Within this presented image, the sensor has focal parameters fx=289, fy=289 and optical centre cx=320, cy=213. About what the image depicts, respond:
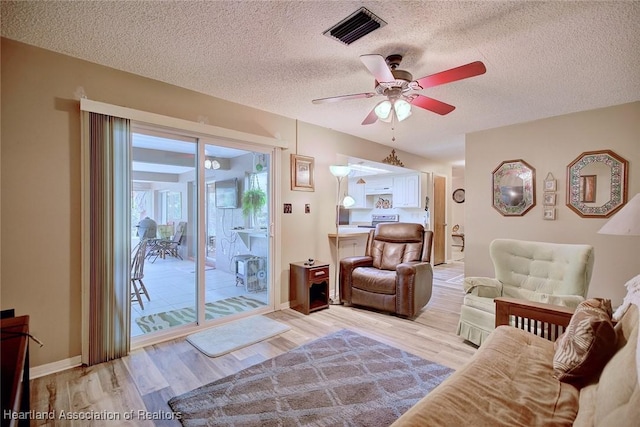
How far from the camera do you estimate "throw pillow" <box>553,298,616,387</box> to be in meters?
1.29

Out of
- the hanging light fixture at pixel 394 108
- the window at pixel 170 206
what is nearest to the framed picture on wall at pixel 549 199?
the hanging light fixture at pixel 394 108

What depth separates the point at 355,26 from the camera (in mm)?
1907

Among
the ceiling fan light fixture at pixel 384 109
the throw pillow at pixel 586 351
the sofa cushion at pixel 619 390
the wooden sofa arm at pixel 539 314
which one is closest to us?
the sofa cushion at pixel 619 390

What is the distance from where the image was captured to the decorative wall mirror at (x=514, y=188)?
13.1 feet

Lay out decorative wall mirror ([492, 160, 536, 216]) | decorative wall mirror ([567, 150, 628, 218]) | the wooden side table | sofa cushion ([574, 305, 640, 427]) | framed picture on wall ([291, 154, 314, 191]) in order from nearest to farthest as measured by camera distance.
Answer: sofa cushion ([574, 305, 640, 427])
decorative wall mirror ([567, 150, 628, 218])
the wooden side table
framed picture on wall ([291, 154, 314, 191])
decorative wall mirror ([492, 160, 536, 216])

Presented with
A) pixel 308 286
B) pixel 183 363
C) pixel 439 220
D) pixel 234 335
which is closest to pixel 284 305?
pixel 308 286

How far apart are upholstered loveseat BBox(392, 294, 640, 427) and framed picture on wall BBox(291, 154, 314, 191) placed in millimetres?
2852

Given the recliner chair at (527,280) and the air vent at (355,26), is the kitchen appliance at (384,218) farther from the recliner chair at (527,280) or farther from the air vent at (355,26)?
the air vent at (355,26)

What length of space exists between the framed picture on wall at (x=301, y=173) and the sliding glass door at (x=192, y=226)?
1.18 ft

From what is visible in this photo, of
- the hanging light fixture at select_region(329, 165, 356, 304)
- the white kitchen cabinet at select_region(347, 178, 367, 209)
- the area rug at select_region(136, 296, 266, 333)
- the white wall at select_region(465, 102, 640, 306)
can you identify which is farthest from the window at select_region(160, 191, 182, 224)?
the white kitchen cabinet at select_region(347, 178, 367, 209)

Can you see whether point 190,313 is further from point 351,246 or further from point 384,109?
point 384,109

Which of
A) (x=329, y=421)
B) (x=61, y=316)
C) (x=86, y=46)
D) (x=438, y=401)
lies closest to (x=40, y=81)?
(x=86, y=46)

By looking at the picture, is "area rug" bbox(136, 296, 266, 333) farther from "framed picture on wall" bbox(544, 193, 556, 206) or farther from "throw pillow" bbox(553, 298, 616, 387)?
"framed picture on wall" bbox(544, 193, 556, 206)

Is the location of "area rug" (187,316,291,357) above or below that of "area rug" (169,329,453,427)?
below
